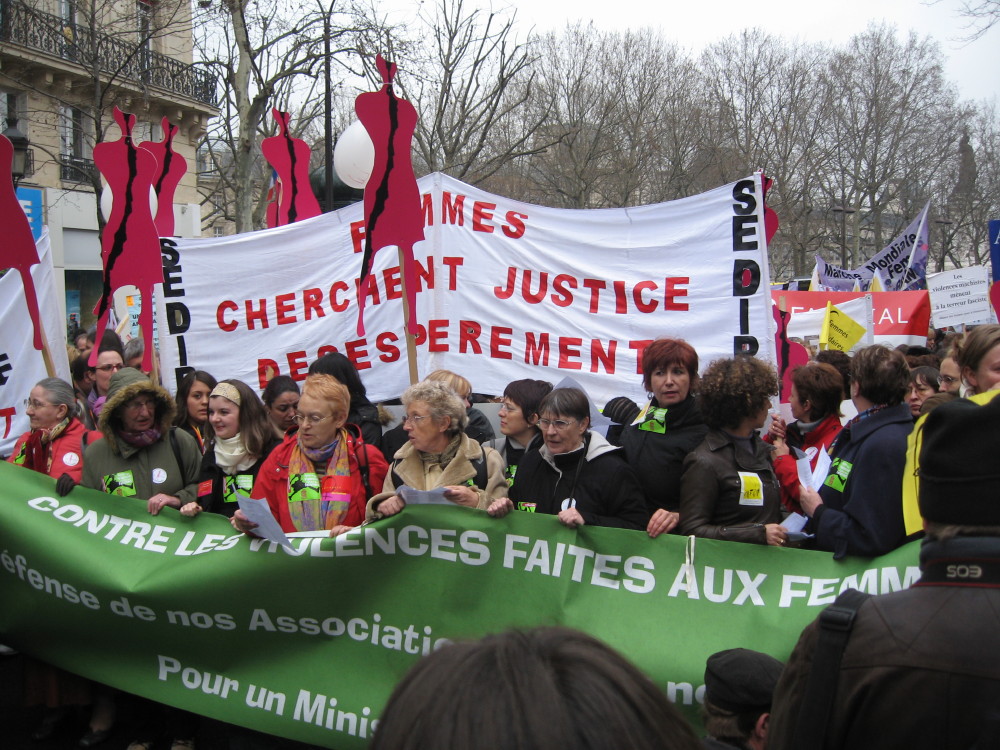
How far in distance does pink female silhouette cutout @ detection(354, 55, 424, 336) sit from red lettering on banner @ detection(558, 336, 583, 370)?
94 centimetres

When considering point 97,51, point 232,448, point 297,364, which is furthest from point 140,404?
point 97,51

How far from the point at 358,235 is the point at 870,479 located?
12.8 feet

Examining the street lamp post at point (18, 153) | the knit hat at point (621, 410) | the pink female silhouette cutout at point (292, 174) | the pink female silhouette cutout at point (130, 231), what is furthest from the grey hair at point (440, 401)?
the street lamp post at point (18, 153)

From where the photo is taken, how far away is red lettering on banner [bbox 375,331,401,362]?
585cm

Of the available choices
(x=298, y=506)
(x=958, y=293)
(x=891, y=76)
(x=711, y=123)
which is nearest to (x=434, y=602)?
(x=298, y=506)

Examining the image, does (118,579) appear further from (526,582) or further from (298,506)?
(526,582)

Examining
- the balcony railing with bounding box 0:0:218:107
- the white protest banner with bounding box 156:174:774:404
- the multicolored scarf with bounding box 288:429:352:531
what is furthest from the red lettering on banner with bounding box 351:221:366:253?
the balcony railing with bounding box 0:0:218:107

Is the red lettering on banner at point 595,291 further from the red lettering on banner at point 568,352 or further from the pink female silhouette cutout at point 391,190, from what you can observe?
the pink female silhouette cutout at point 391,190

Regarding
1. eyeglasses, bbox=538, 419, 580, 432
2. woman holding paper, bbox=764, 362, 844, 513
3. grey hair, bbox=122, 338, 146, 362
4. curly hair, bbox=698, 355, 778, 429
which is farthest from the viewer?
grey hair, bbox=122, 338, 146, 362

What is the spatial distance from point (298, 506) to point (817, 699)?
9.36 feet

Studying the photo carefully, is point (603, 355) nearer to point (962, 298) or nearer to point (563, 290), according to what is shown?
point (563, 290)

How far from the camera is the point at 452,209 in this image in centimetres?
571

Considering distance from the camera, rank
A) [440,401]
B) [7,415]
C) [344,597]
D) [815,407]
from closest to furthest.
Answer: [344,597] < [440,401] < [815,407] < [7,415]

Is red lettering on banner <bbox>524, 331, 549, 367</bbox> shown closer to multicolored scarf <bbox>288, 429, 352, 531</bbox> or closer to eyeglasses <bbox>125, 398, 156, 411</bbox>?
multicolored scarf <bbox>288, 429, 352, 531</bbox>
